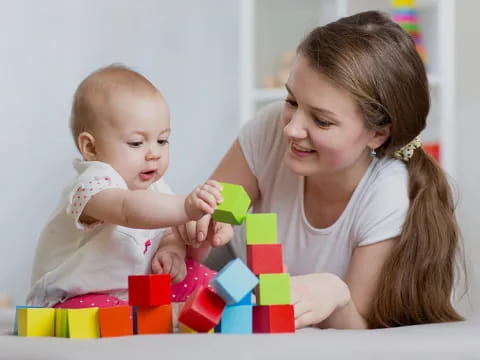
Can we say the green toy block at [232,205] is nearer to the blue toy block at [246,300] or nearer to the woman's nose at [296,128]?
the blue toy block at [246,300]

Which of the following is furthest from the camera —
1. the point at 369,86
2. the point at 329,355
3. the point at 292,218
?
the point at 292,218

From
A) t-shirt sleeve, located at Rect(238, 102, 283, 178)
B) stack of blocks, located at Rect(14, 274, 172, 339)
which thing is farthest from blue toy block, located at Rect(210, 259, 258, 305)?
t-shirt sleeve, located at Rect(238, 102, 283, 178)

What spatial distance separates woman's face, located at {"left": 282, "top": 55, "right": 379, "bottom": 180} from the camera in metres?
1.69

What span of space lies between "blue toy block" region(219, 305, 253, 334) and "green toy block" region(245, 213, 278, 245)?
10 centimetres

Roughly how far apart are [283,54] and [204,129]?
21.0 inches

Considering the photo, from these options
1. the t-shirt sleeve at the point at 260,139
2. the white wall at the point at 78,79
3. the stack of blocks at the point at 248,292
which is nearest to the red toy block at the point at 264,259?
the stack of blocks at the point at 248,292

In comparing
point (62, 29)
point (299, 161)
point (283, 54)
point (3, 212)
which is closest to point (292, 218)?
point (299, 161)

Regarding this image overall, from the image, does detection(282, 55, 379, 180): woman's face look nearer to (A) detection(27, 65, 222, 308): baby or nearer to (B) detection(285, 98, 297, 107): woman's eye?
(B) detection(285, 98, 297, 107): woman's eye

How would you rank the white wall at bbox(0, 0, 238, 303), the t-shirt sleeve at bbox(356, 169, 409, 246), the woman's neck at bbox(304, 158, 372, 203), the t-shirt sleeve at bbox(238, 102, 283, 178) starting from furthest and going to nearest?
1. the white wall at bbox(0, 0, 238, 303)
2. the t-shirt sleeve at bbox(238, 102, 283, 178)
3. the woman's neck at bbox(304, 158, 372, 203)
4. the t-shirt sleeve at bbox(356, 169, 409, 246)

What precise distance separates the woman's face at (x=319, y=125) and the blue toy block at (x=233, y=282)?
1.61ft

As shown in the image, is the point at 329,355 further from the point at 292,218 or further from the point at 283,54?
the point at 283,54

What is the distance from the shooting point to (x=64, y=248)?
1.65m

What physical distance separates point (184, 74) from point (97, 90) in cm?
229

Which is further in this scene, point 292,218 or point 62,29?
point 62,29
